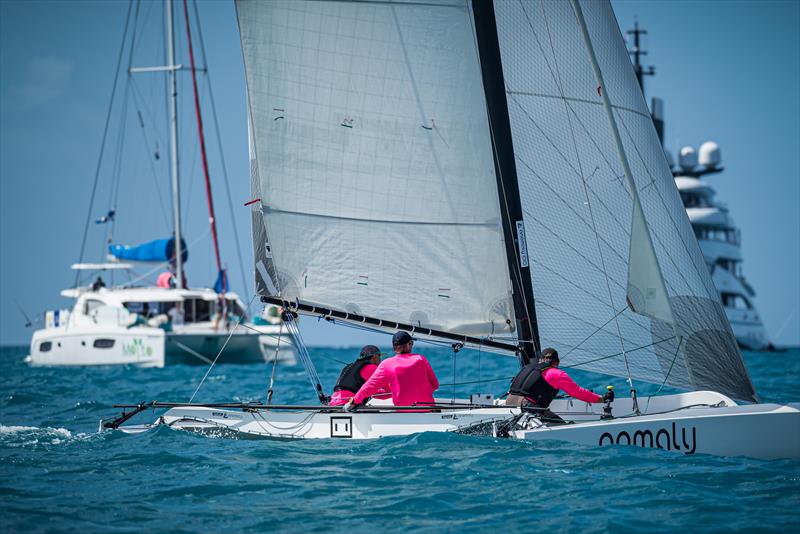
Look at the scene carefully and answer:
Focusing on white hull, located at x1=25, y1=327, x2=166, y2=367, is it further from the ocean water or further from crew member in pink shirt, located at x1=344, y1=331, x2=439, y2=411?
crew member in pink shirt, located at x1=344, y1=331, x2=439, y2=411

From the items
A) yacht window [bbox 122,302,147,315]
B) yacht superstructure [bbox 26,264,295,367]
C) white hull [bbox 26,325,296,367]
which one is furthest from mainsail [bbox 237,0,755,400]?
yacht window [bbox 122,302,147,315]

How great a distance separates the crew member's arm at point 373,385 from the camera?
1038cm

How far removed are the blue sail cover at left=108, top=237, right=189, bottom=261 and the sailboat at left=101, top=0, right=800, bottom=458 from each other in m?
22.3

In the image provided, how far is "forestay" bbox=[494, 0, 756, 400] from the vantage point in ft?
35.2

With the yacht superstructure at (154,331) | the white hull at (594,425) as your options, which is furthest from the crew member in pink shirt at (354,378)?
the yacht superstructure at (154,331)

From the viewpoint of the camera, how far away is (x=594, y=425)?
9438 millimetres

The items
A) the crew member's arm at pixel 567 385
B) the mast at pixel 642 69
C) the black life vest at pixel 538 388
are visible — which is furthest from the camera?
the mast at pixel 642 69

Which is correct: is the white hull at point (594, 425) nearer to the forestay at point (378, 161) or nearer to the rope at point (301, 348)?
the rope at point (301, 348)

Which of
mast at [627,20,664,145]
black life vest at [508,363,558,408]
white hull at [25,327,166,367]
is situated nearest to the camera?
black life vest at [508,363,558,408]

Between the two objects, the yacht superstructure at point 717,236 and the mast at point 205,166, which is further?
the yacht superstructure at point 717,236

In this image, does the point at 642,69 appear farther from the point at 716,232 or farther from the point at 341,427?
the point at 341,427

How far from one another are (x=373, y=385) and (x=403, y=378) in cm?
37

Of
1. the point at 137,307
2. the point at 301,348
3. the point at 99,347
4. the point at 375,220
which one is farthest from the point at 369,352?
the point at 137,307

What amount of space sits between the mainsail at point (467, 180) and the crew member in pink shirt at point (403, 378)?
Answer: 1256mm
